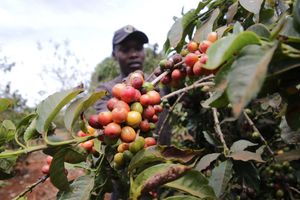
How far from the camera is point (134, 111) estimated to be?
0.94m

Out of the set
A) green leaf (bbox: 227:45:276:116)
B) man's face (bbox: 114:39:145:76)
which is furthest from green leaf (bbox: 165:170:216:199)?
man's face (bbox: 114:39:145:76)

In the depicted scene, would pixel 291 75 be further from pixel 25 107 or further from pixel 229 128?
pixel 25 107

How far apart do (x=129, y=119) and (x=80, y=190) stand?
0.73ft

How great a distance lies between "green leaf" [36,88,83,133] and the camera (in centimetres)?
90

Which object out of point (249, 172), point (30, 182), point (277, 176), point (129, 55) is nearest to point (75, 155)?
point (249, 172)

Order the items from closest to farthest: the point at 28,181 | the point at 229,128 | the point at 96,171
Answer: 1. the point at 96,171
2. the point at 229,128
3. the point at 28,181

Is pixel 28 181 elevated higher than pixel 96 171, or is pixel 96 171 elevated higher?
pixel 96 171

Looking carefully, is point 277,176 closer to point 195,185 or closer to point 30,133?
point 195,185

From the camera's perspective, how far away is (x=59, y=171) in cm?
90

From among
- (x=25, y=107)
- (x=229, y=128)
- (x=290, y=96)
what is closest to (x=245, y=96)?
(x=290, y=96)

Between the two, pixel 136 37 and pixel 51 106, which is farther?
pixel 136 37

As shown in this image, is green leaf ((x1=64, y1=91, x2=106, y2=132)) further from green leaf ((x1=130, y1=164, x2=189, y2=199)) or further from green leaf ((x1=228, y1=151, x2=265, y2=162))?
green leaf ((x1=228, y1=151, x2=265, y2=162))

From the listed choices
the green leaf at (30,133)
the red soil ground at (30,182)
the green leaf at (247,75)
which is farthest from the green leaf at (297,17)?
the red soil ground at (30,182)

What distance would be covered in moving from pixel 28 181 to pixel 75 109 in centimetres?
790
